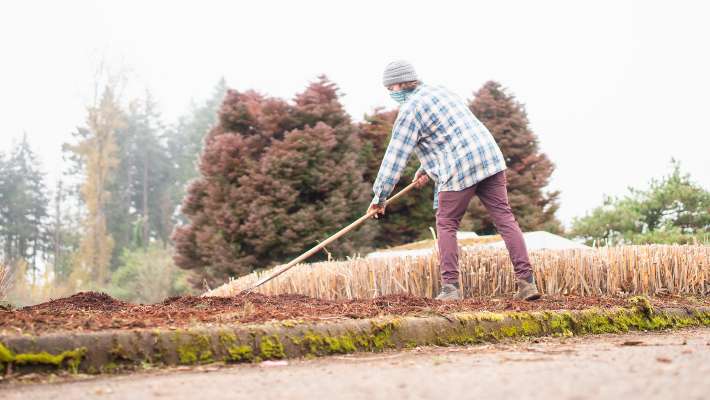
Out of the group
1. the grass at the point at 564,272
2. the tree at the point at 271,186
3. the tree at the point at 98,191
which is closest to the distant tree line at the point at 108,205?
the tree at the point at 98,191

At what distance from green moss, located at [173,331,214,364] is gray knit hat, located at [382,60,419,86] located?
122 inches

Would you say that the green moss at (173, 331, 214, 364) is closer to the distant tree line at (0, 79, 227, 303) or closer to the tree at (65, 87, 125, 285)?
the distant tree line at (0, 79, 227, 303)

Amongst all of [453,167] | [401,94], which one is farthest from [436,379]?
[401,94]

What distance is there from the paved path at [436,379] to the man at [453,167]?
7.56 ft

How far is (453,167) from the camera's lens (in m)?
4.88

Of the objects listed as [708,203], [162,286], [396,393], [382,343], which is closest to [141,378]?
[396,393]

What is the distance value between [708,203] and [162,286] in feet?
53.2

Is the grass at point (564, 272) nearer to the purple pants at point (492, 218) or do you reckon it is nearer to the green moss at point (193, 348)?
the purple pants at point (492, 218)

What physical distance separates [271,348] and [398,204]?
417 inches

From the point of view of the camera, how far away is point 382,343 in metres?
2.95

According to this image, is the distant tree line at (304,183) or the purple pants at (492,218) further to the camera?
the distant tree line at (304,183)

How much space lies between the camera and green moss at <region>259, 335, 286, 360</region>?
8.54 ft

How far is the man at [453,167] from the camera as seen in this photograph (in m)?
4.87

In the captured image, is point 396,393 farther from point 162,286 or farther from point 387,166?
point 162,286
